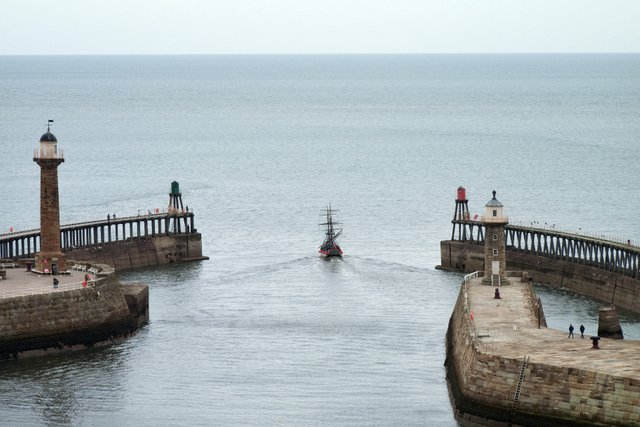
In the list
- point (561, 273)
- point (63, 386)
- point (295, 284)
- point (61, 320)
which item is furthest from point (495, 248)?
point (63, 386)

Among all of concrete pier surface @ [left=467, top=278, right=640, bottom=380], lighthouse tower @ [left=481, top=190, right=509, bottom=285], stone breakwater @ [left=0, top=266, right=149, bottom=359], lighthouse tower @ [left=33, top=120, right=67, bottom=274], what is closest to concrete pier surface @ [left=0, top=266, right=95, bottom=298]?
lighthouse tower @ [left=33, top=120, right=67, bottom=274]

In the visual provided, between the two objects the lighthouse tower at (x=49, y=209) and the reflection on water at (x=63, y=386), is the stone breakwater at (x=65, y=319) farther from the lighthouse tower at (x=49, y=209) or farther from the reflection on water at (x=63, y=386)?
the lighthouse tower at (x=49, y=209)

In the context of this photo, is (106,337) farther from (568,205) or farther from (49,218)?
(568,205)

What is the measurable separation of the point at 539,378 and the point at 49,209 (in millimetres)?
33764

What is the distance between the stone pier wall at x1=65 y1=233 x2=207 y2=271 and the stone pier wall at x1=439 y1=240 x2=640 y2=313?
17570 mm

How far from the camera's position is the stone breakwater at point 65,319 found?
2955 inches

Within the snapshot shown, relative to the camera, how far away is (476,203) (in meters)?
139

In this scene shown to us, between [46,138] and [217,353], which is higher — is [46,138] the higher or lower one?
the higher one

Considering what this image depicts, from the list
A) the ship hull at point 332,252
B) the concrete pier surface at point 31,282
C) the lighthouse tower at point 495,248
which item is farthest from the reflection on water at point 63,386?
the ship hull at point 332,252

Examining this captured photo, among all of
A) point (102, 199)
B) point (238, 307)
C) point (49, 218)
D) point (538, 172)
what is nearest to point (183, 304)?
point (238, 307)

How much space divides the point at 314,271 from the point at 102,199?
41.7 meters

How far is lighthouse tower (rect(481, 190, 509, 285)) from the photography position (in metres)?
81.7

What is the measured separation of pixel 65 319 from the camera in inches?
3034

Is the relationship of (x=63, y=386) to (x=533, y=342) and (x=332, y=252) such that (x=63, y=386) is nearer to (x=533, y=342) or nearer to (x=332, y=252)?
(x=533, y=342)
